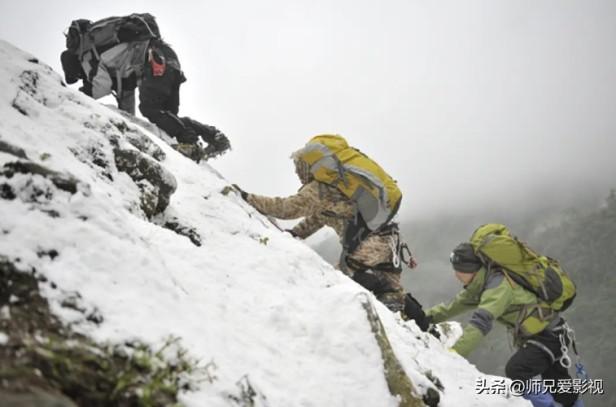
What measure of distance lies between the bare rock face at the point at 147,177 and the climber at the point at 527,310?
498cm

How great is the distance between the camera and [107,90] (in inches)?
358

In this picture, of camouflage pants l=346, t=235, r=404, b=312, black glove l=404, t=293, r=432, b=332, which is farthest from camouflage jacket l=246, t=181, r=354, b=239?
black glove l=404, t=293, r=432, b=332

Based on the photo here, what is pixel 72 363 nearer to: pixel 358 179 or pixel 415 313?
pixel 358 179

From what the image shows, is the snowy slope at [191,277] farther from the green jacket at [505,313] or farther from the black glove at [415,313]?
the black glove at [415,313]

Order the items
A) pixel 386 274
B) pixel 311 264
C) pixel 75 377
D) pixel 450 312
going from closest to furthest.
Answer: pixel 75 377 < pixel 311 264 < pixel 386 274 < pixel 450 312

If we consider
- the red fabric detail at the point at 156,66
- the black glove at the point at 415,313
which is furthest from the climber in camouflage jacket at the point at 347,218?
the red fabric detail at the point at 156,66

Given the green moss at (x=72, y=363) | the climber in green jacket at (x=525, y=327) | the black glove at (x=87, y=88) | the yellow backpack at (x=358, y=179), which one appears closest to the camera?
the green moss at (x=72, y=363)

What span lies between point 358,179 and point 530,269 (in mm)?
3231

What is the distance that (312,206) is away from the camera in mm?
7641

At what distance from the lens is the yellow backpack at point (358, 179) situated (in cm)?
742

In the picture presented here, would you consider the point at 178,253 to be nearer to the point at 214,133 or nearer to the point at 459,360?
the point at 459,360

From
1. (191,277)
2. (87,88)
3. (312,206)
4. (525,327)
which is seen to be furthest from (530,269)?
(87,88)

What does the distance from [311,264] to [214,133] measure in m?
4.87

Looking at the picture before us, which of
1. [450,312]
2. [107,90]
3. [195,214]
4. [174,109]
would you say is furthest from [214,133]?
[450,312]
